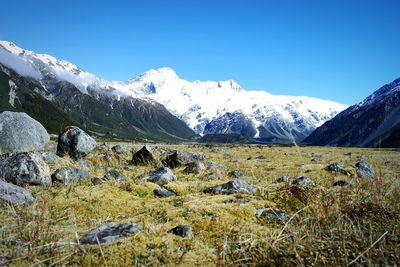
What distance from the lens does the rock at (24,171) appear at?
10.8 m

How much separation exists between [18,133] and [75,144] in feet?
17.8

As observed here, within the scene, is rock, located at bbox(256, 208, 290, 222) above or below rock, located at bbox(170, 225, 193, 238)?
above

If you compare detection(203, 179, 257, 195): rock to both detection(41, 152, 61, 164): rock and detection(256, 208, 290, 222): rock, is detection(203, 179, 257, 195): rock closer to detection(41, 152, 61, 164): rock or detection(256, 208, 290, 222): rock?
detection(256, 208, 290, 222): rock

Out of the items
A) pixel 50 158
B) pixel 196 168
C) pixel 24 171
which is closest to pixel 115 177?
pixel 24 171

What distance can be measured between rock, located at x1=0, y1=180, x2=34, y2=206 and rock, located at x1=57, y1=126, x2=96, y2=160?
35.9ft

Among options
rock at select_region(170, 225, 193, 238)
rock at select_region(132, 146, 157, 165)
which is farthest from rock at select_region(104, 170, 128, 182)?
rock at select_region(170, 225, 193, 238)

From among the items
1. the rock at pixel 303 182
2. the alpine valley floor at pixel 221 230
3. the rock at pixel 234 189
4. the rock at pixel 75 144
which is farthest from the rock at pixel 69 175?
the rock at pixel 75 144

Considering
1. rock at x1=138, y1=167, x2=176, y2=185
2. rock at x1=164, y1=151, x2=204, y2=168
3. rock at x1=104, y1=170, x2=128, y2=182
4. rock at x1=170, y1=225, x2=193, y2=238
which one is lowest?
rock at x1=170, y1=225, x2=193, y2=238

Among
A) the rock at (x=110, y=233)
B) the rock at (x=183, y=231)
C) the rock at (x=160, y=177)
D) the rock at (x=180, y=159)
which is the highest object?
the rock at (x=180, y=159)

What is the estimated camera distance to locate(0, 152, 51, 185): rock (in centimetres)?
1084

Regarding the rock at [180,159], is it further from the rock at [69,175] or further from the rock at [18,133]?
the rock at [18,133]

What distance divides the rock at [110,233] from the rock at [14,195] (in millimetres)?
2940

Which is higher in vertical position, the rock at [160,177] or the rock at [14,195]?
the rock at [160,177]

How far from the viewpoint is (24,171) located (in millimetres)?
11008
